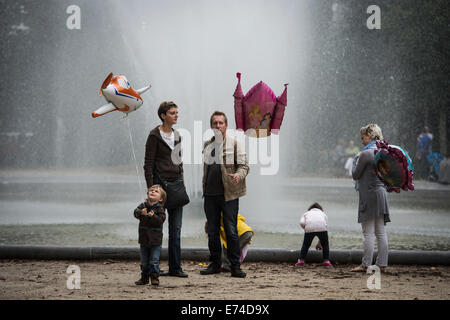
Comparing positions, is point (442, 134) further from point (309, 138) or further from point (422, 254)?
point (422, 254)

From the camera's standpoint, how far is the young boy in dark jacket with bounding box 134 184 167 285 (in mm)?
5781

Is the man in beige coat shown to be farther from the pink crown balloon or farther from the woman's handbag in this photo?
the pink crown balloon

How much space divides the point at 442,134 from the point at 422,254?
21.2 m

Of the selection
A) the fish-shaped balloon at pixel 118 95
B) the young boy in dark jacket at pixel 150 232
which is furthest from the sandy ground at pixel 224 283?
the fish-shaped balloon at pixel 118 95

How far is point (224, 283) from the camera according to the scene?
590 cm

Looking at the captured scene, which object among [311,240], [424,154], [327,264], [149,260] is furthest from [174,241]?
[424,154]

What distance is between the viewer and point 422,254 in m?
6.87

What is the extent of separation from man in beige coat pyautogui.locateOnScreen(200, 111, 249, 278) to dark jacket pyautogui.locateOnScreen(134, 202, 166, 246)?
2.48 ft

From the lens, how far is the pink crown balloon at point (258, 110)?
7.26 meters

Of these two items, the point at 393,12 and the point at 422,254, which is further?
the point at 393,12

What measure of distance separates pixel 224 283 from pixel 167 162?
4.37ft

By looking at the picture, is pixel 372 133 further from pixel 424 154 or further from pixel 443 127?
pixel 443 127
